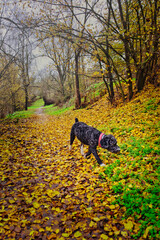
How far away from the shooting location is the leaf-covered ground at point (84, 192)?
2.54 meters

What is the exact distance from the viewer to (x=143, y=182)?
10.7 ft

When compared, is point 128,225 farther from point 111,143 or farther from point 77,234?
point 111,143

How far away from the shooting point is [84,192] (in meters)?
3.59

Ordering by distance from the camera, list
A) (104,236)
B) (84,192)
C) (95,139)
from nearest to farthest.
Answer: (104,236) → (84,192) → (95,139)

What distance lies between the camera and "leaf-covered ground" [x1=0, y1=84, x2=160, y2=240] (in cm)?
254

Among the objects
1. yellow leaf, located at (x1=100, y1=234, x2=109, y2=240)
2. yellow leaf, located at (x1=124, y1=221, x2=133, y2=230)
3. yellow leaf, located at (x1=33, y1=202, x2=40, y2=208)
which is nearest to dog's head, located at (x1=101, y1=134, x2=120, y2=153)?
yellow leaf, located at (x1=124, y1=221, x2=133, y2=230)

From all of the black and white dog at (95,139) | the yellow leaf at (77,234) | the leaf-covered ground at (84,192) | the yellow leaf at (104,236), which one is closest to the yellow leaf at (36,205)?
the leaf-covered ground at (84,192)

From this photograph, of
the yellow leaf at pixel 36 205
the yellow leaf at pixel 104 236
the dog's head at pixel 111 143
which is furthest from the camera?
the dog's head at pixel 111 143

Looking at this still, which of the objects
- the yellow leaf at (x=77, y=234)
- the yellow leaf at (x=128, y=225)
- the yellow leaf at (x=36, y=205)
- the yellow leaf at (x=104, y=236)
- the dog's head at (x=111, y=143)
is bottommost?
the yellow leaf at (x=77, y=234)

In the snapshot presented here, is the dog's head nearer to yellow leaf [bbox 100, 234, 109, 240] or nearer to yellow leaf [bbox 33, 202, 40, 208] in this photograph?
yellow leaf [bbox 100, 234, 109, 240]

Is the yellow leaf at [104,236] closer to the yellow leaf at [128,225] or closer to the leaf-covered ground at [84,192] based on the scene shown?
the leaf-covered ground at [84,192]

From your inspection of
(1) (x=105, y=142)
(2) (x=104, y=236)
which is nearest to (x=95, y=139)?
(1) (x=105, y=142)

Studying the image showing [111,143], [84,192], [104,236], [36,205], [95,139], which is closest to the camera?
[104,236]

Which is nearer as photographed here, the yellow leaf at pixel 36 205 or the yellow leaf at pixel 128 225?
the yellow leaf at pixel 128 225
